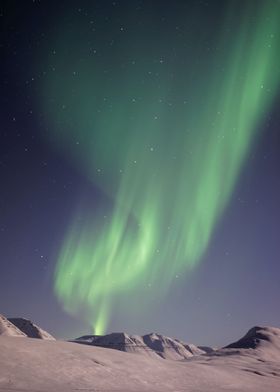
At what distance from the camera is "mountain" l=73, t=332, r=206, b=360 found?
152 m

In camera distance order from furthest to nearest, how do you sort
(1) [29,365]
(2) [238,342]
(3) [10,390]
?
(2) [238,342] < (1) [29,365] < (3) [10,390]

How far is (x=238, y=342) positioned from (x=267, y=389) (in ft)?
135

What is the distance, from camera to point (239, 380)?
19.0 m

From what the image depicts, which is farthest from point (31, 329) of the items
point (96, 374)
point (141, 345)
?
point (96, 374)

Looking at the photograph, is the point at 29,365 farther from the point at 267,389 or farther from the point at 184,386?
the point at 267,389

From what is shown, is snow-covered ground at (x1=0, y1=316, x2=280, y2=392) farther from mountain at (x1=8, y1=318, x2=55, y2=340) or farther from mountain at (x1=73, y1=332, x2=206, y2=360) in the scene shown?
mountain at (x1=73, y1=332, x2=206, y2=360)

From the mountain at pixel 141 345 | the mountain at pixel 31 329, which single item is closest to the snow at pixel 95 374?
the mountain at pixel 31 329

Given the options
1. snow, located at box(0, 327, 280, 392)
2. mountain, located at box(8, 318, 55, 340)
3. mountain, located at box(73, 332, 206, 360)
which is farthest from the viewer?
mountain, located at box(73, 332, 206, 360)

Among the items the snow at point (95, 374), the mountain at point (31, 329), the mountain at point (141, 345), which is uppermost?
the snow at point (95, 374)

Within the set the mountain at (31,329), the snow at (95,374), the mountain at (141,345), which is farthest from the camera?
the mountain at (141,345)

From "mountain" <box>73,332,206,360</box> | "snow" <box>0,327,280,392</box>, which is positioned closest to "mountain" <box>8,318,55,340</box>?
"mountain" <box>73,332,206,360</box>

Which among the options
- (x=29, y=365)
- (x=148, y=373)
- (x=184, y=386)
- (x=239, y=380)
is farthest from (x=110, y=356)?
(x=239, y=380)

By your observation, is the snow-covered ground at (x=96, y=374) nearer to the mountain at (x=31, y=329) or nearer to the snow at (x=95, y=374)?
the snow at (x=95, y=374)

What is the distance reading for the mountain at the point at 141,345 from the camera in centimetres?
15225
